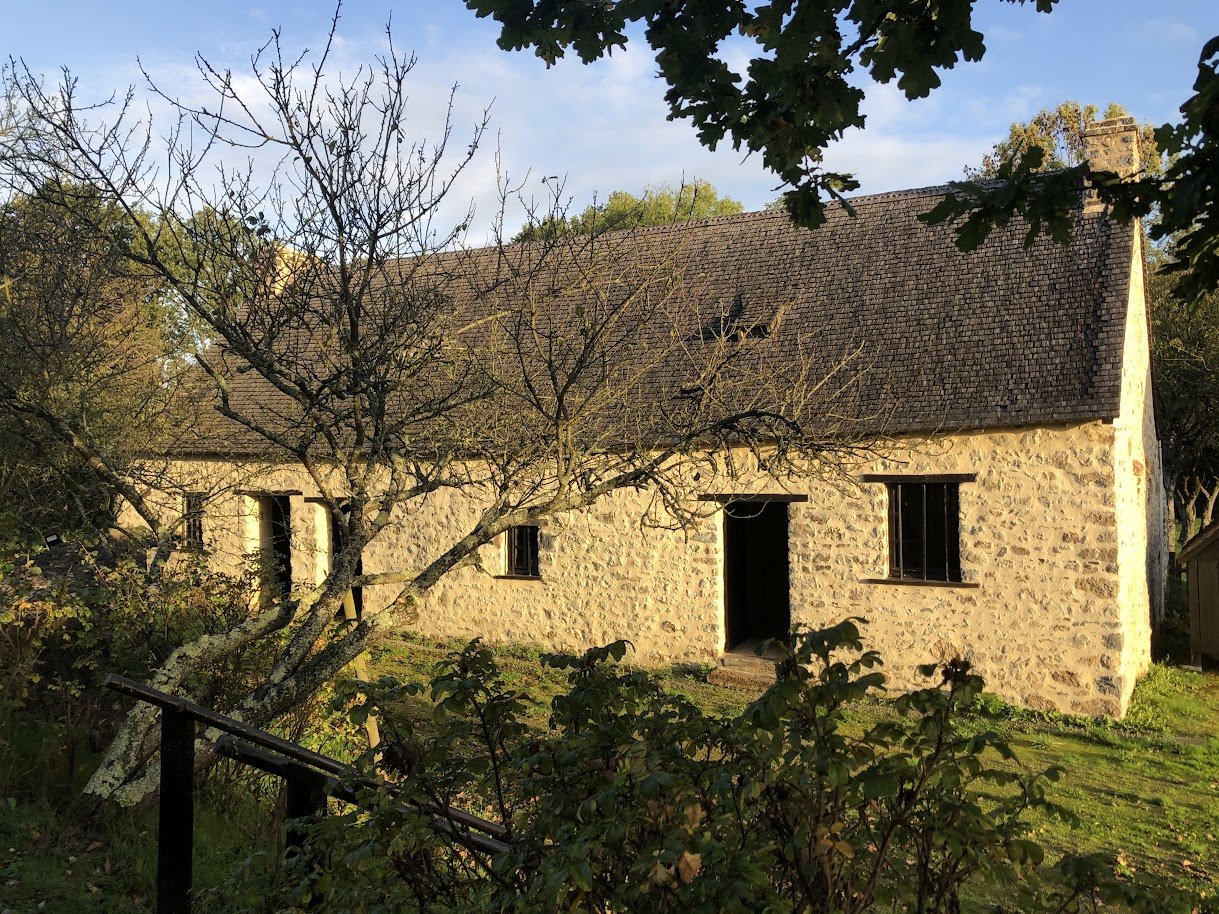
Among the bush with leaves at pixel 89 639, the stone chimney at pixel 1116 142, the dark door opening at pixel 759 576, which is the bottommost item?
the dark door opening at pixel 759 576

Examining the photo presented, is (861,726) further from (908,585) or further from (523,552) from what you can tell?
(523,552)

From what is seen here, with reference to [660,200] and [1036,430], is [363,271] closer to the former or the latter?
[1036,430]

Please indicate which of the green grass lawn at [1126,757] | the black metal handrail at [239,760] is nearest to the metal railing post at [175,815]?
the black metal handrail at [239,760]

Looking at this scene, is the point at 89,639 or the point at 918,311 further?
the point at 918,311

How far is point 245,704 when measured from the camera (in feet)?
17.7

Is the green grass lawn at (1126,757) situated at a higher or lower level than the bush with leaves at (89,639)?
lower

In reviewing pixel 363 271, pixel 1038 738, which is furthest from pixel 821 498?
pixel 363 271

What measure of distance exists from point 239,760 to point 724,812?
178 cm

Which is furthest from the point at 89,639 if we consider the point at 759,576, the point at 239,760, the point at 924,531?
the point at 759,576

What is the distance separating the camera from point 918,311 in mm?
11914

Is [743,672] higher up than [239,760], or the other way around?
[239,760]

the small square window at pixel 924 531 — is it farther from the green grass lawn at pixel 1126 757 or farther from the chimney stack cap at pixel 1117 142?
the chimney stack cap at pixel 1117 142

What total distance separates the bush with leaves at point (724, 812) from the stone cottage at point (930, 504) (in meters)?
6.99

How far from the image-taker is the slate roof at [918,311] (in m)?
10.5
